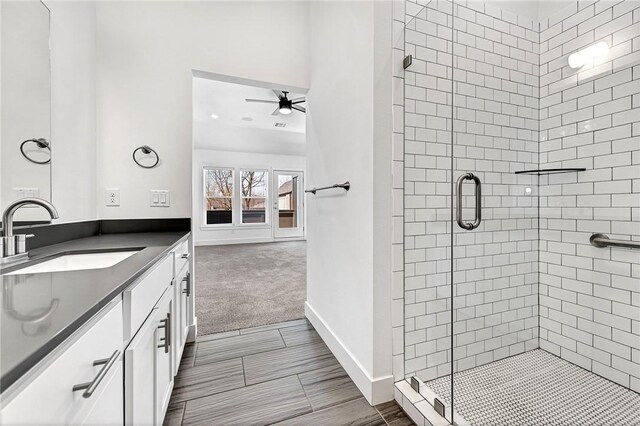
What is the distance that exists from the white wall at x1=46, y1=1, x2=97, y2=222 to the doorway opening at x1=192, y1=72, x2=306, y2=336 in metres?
0.70

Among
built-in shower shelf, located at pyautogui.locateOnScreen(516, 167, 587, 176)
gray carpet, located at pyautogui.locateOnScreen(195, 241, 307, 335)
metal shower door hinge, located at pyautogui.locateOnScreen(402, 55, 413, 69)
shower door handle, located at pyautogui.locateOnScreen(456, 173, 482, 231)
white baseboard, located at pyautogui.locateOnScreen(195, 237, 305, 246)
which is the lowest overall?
gray carpet, located at pyautogui.locateOnScreen(195, 241, 307, 335)

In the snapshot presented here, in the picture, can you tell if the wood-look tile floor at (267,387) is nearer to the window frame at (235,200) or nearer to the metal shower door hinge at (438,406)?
the metal shower door hinge at (438,406)

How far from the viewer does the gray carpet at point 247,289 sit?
244 centimetres

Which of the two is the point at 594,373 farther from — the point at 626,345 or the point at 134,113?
the point at 134,113

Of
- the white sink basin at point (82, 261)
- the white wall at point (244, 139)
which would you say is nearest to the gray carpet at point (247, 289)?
the white sink basin at point (82, 261)

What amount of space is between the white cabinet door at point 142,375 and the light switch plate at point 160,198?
3.94ft

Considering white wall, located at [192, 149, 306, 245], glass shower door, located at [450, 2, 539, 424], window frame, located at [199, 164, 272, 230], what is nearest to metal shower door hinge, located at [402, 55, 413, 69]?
glass shower door, located at [450, 2, 539, 424]

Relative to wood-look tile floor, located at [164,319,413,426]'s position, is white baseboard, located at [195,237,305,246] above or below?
above

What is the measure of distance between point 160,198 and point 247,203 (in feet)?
17.2

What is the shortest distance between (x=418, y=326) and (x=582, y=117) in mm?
1666

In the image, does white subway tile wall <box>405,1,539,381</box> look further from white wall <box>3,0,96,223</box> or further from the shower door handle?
white wall <box>3,0,96,223</box>

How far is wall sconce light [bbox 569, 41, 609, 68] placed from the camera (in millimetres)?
1606

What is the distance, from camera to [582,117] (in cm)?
170

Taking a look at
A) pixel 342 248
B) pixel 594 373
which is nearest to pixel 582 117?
pixel 594 373
